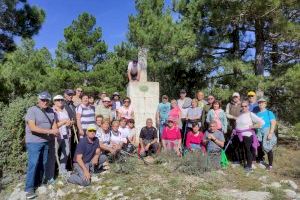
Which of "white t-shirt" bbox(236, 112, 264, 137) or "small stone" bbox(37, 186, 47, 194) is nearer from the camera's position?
"small stone" bbox(37, 186, 47, 194)

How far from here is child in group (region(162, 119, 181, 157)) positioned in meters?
8.75

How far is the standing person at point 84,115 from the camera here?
25.7 feet

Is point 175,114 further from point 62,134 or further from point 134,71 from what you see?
point 62,134

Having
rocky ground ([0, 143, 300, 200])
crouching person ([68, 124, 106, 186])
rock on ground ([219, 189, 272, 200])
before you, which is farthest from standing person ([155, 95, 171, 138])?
rock on ground ([219, 189, 272, 200])

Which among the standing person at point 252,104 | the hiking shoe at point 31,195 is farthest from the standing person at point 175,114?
the hiking shoe at point 31,195

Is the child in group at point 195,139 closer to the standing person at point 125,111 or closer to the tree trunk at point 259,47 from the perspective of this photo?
the standing person at point 125,111

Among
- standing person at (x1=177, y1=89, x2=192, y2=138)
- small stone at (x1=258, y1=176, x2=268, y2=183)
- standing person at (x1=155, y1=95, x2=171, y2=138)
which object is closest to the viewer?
small stone at (x1=258, y1=176, x2=268, y2=183)

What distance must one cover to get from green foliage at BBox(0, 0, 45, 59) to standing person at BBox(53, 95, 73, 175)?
6.59m

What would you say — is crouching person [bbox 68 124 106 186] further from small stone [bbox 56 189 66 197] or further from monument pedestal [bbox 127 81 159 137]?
monument pedestal [bbox 127 81 159 137]

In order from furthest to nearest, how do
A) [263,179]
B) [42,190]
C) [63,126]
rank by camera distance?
[263,179] → [63,126] → [42,190]

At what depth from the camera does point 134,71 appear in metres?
10.8

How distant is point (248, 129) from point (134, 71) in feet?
12.3

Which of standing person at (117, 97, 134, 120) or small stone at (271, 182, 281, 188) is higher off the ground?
standing person at (117, 97, 134, 120)

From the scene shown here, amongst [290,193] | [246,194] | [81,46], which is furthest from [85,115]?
[81,46]
